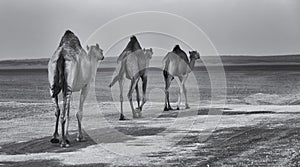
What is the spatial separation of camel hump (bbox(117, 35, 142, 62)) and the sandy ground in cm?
229

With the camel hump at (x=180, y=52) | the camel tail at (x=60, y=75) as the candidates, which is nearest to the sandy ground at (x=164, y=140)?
the camel tail at (x=60, y=75)

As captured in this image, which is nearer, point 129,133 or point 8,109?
point 129,133

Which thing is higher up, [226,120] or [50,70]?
[50,70]

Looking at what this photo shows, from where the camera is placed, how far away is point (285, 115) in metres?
19.7

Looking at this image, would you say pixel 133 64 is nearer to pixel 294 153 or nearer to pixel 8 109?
pixel 8 109

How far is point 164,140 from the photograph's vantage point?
559 inches

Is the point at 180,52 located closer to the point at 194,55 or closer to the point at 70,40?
the point at 194,55

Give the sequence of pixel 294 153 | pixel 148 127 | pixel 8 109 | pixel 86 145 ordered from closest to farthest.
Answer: pixel 294 153, pixel 86 145, pixel 148 127, pixel 8 109

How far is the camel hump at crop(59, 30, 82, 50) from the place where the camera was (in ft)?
46.9

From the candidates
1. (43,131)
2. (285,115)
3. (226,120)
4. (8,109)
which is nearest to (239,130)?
(226,120)

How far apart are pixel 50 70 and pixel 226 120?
7121 mm

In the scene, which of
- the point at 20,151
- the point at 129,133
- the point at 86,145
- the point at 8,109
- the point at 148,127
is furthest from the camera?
the point at 8,109

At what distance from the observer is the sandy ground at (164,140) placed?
11.4m

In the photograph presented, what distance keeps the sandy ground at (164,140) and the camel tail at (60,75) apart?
1459 mm
